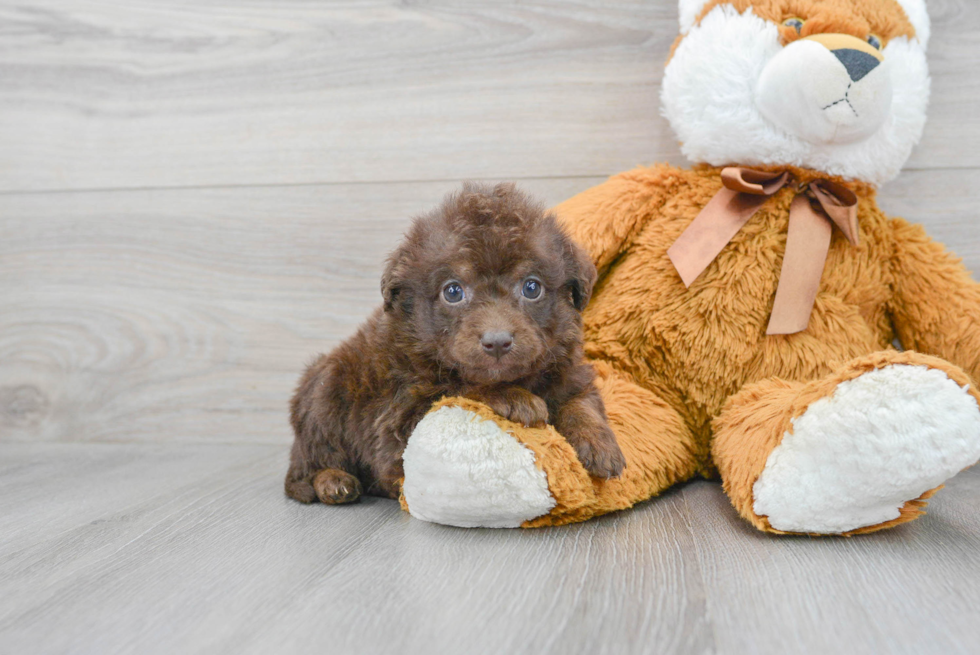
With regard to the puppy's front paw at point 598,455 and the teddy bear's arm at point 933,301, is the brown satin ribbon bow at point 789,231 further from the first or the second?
the puppy's front paw at point 598,455

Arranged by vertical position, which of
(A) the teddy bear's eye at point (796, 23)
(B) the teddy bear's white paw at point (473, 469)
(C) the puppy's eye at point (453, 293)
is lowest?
(B) the teddy bear's white paw at point (473, 469)

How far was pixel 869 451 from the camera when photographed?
42.8 inches

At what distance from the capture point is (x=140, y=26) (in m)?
2.11

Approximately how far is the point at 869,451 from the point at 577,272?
0.54m

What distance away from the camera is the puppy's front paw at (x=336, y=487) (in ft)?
4.80

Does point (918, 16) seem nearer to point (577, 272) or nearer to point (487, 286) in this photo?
point (577, 272)

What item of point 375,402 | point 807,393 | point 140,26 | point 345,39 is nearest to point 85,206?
point 140,26

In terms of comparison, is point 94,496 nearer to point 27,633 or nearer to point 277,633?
point 27,633

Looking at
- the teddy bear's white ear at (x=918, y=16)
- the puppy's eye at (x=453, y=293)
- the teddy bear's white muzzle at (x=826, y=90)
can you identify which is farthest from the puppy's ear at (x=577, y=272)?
the teddy bear's white ear at (x=918, y=16)

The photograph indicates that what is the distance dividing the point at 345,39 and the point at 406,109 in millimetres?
264

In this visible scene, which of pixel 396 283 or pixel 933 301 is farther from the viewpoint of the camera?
pixel 933 301

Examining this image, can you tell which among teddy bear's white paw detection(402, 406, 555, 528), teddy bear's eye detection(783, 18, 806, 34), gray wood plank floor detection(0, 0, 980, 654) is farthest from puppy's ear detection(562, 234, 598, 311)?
teddy bear's eye detection(783, 18, 806, 34)

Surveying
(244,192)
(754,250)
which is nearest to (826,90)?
(754,250)

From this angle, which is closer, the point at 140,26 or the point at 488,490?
the point at 488,490
